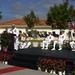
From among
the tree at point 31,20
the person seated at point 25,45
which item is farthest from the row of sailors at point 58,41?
the tree at point 31,20

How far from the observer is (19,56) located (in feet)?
47.6

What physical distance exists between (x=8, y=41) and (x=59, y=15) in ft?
105

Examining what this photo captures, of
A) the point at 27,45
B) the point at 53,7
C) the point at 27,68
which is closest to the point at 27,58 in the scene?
the point at 27,68

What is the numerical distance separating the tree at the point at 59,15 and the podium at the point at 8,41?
93.4ft

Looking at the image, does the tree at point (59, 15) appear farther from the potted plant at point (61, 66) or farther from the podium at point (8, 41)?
the potted plant at point (61, 66)

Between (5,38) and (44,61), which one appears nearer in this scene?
(44,61)

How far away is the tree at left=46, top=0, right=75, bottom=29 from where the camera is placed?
149 feet

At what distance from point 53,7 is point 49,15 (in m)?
2.19

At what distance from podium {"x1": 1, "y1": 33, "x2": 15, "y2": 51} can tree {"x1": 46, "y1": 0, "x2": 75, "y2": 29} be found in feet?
93.4

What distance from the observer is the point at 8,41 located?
53.7ft

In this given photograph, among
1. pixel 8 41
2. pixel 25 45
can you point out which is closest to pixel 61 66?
pixel 8 41

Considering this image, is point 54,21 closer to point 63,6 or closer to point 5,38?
point 63,6

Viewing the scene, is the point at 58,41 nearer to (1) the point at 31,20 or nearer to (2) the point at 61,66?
(2) the point at 61,66

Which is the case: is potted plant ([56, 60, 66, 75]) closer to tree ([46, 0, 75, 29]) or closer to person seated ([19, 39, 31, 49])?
person seated ([19, 39, 31, 49])
